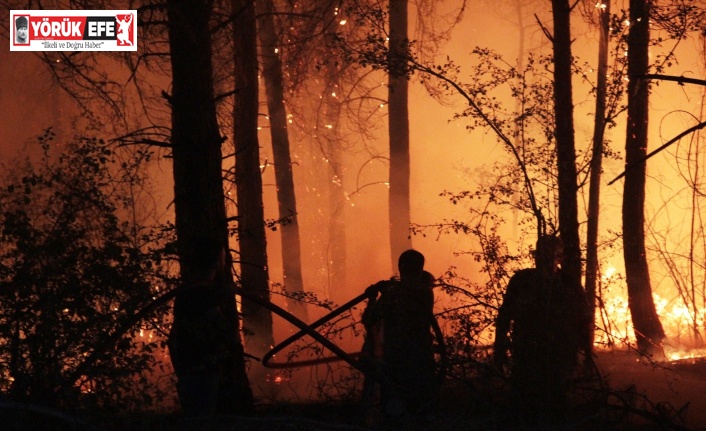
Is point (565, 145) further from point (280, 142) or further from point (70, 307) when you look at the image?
point (280, 142)

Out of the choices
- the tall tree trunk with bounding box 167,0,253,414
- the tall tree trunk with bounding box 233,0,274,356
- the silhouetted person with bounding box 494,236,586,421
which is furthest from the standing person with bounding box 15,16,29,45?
the silhouetted person with bounding box 494,236,586,421

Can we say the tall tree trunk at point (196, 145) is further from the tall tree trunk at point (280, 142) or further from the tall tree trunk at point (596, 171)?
the tall tree trunk at point (280, 142)

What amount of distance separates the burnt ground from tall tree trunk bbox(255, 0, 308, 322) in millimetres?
9672

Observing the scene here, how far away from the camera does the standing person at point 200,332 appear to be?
21.6 ft

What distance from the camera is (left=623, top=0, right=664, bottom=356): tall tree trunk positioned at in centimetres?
1299

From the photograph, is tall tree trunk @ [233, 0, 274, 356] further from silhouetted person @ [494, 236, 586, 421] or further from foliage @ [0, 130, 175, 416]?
silhouetted person @ [494, 236, 586, 421]

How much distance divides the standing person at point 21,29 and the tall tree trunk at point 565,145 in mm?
6924

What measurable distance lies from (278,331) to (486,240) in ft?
50.7

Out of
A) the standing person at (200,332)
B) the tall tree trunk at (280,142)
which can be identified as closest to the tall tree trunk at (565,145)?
the standing person at (200,332)

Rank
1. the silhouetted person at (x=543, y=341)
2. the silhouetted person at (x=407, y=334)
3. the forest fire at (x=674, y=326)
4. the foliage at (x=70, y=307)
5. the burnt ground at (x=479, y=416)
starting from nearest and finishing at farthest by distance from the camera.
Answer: the burnt ground at (x=479, y=416)
the foliage at (x=70, y=307)
the silhouetted person at (x=543, y=341)
the silhouetted person at (x=407, y=334)
the forest fire at (x=674, y=326)

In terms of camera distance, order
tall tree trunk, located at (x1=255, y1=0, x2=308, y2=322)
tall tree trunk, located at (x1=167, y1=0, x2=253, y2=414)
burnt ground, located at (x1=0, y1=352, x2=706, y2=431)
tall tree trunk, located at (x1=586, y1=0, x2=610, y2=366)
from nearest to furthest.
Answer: burnt ground, located at (x1=0, y1=352, x2=706, y2=431)
tall tree trunk, located at (x1=167, y1=0, x2=253, y2=414)
tall tree trunk, located at (x1=586, y1=0, x2=610, y2=366)
tall tree trunk, located at (x1=255, y1=0, x2=308, y2=322)

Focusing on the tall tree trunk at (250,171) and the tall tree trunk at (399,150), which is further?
the tall tree trunk at (399,150)

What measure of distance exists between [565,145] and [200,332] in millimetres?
5117

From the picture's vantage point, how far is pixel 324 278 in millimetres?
36031
